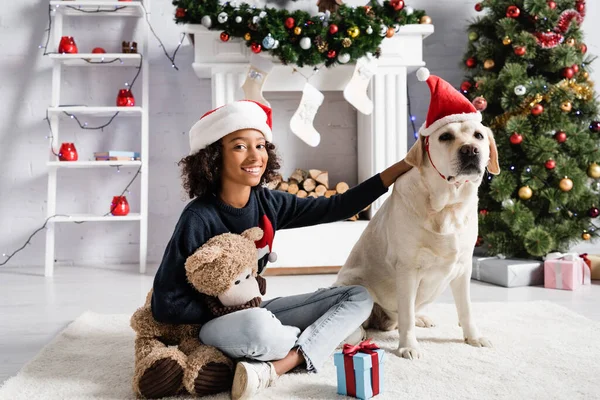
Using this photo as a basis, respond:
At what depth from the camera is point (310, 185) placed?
3.71 metres

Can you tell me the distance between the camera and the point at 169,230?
3.99 metres

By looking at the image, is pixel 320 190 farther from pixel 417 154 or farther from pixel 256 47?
pixel 417 154

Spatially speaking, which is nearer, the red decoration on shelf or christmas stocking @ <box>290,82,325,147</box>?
christmas stocking @ <box>290,82,325,147</box>

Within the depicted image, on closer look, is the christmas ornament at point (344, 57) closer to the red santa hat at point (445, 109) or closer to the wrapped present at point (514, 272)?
the wrapped present at point (514, 272)

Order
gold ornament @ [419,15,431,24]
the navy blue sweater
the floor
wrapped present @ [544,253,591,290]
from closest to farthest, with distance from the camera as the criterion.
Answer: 1. the navy blue sweater
2. the floor
3. wrapped present @ [544,253,591,290]
4. gold ornament @ [419,15,431,24]

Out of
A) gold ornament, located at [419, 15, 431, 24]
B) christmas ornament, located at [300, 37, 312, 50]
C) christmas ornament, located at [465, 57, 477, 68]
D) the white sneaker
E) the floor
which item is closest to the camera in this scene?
the white sneaker

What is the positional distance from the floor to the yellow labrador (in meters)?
0.91

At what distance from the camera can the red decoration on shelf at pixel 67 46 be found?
3.61m

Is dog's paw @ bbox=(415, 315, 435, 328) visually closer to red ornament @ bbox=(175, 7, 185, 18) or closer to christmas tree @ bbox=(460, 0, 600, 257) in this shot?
christmas tree @ bbox=(460, 0, 600, 257)

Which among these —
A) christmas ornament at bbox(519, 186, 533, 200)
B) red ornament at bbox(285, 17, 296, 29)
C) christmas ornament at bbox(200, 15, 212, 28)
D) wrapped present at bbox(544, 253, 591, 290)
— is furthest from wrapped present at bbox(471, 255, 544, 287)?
christmas ornament at bbox(200, 15, 212, 28)

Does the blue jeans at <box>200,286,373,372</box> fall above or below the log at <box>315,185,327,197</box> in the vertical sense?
below

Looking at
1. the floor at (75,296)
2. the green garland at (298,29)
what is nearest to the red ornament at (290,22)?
the green garland at (298,29)

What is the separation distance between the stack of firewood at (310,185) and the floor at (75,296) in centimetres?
55

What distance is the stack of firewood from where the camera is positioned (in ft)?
12.1
